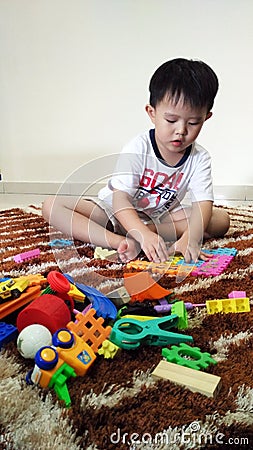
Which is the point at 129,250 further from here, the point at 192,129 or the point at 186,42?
the point at 186,42

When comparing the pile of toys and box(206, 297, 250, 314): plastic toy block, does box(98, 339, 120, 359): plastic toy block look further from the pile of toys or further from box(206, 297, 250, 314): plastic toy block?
box(206, 297, 250, 314): plastic toy block

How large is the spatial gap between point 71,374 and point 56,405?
41mm

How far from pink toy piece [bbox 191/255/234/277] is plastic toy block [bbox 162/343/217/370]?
271 millimetres

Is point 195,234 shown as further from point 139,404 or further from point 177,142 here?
point 139,404

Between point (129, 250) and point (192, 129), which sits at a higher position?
point (192, 129)

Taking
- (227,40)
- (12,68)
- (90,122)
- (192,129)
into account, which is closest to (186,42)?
(227,40)

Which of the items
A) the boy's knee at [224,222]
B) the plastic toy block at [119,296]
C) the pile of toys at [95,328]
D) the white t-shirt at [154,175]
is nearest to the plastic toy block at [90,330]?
the pile of toys at [95,328]

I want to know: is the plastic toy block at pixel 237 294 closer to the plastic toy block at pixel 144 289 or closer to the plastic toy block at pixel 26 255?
the plastic toy block at pixel 144 289

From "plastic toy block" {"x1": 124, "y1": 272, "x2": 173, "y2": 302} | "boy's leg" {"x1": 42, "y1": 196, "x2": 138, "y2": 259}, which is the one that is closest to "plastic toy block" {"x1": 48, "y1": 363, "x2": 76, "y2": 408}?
"plastic toy block" {"x1": 124, "y1": 272, "x2": 173, "y2": 302}

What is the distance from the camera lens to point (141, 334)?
0.48 m

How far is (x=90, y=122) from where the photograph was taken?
185cm

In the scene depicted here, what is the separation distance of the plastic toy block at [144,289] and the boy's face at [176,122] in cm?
30

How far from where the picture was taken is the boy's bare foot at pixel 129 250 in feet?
2.71

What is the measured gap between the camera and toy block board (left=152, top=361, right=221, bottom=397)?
0.39 m
